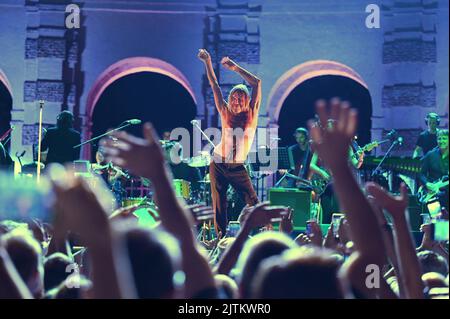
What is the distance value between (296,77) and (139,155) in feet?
38.3

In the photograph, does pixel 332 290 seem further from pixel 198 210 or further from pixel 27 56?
pixel 27 56

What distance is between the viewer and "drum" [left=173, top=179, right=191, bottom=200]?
9.80 metres

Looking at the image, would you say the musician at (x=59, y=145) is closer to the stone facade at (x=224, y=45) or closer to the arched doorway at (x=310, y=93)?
the stone facade at (x=224, y=45)

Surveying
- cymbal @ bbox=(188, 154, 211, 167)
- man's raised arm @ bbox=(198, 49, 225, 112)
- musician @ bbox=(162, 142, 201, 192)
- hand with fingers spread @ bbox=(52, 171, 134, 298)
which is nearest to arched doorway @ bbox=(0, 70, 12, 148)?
musician @ bbox=(162, 142, 201, 192)

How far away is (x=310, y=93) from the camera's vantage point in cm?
1387

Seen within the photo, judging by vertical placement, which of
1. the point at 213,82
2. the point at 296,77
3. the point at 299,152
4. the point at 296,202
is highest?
the point at 296,77

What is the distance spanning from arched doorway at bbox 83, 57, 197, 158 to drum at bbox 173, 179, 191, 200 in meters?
3.76

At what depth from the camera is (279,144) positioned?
44.8ft

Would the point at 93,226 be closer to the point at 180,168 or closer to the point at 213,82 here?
the point at 213,82

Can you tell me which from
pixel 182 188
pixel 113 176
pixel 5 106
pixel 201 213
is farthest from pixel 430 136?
pixel 5 106

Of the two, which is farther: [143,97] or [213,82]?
[143,97]

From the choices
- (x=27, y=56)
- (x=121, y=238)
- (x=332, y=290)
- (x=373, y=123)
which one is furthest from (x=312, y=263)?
(x=27, y=56)

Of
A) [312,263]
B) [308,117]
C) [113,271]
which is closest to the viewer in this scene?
[113,271]

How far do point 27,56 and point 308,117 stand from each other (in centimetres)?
598
